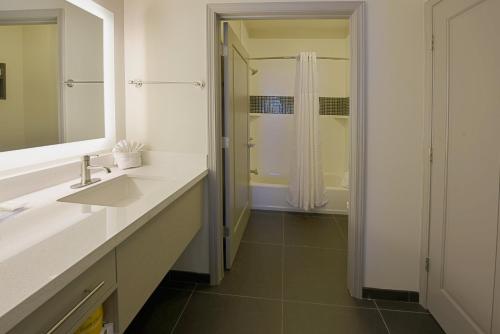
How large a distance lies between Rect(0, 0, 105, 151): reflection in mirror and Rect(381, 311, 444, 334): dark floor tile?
7.01 feet

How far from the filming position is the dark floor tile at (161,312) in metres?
1.82

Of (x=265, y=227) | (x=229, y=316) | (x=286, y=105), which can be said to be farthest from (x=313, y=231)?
(x=286, y=105)

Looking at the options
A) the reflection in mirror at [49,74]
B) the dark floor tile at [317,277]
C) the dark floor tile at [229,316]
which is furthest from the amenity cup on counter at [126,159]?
the dark floor tile at [317,277]

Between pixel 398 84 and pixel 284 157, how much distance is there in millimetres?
2630

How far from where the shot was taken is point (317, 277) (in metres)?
2.41

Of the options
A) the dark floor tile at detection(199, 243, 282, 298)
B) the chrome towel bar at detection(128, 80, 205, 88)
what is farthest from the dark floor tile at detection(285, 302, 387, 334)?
the chrome towel bar at detection(128, 80, 205, 88)

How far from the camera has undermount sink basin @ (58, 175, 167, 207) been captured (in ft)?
4.95

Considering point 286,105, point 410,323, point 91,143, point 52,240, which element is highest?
point 286,105

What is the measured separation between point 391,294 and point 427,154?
95 centimetres

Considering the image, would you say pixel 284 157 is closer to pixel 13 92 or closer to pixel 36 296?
pixel 13 92

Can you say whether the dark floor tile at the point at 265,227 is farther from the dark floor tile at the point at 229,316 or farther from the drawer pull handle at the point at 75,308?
the drawer pull handle at the point at 75,308

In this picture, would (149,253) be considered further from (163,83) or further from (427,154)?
(427,154)

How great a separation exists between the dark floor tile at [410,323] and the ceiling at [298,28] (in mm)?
3034

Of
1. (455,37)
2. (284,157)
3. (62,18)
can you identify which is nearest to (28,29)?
(62,18)
